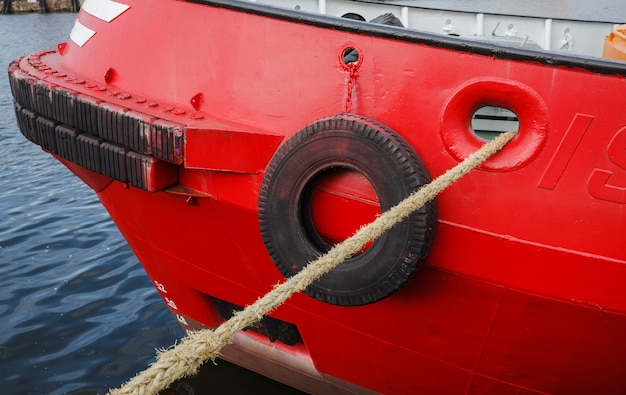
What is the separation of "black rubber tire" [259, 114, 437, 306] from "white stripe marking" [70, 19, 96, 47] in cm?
156


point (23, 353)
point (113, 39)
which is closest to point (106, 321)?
point (23, 353)

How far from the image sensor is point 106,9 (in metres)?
3.08

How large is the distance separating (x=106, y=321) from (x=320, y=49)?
327 cm

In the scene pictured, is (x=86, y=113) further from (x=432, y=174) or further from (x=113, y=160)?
(x=432, y=174)

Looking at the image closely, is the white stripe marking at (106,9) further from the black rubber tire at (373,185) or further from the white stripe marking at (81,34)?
the black rubber tire at (373,185)

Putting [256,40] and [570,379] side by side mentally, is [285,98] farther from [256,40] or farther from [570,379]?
[570,379]

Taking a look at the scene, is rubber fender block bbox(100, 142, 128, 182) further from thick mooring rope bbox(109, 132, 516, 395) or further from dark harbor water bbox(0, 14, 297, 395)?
dark harbor water bbox(0, 14, 297, 395)

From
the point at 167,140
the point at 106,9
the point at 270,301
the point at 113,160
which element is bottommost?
the point at 270,301

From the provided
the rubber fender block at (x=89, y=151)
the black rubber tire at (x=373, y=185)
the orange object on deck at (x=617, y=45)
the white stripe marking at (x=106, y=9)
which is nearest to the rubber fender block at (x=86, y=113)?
the rubber fender block at (x=89, y=151)

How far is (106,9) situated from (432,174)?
6.67ft

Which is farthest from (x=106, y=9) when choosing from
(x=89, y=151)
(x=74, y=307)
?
(x=74, y=307)

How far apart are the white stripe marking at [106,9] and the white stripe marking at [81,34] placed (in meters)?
0.10

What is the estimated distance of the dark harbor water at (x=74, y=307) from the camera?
3947 millimetres

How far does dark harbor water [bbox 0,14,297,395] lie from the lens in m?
3.95
